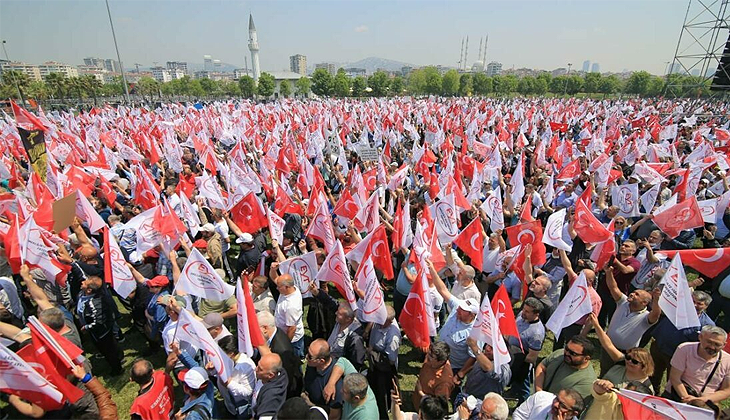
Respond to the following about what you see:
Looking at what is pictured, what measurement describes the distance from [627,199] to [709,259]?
12.1ft

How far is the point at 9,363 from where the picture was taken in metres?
3.02

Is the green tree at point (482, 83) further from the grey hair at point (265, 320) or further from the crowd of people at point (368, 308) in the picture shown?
the grey hair at point (265, 320)

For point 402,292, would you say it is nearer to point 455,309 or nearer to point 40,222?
point 455,309

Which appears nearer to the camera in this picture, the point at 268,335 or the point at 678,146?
the point at 268,335

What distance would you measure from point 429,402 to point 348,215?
4999mm

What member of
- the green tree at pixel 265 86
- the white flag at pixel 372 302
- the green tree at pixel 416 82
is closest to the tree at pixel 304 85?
the green tree at pixel 265 86

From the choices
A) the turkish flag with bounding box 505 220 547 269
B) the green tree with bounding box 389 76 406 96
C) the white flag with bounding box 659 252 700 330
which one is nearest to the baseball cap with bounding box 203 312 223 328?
the turkish flag with bounding box 505 220 547 269

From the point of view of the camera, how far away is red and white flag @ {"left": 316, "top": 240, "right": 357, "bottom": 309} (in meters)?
4.69

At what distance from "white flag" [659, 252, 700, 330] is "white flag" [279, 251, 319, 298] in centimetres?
395

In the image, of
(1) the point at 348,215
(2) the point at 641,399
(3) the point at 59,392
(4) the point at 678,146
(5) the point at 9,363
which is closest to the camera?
(2) the point at 641,399

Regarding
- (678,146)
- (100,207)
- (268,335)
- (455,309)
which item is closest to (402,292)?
(455,309)

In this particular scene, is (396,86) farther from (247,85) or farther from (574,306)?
(574,306)

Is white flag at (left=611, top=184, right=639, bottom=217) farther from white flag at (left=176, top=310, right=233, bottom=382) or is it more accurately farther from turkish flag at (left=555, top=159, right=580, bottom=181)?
white flag at (left=176, top=310, right=233, bottom=382)

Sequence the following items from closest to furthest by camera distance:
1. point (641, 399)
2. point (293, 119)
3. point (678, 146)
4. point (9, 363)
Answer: point (641, 399) → point (9, 363) → point (678, 146) → point (293, 119)
